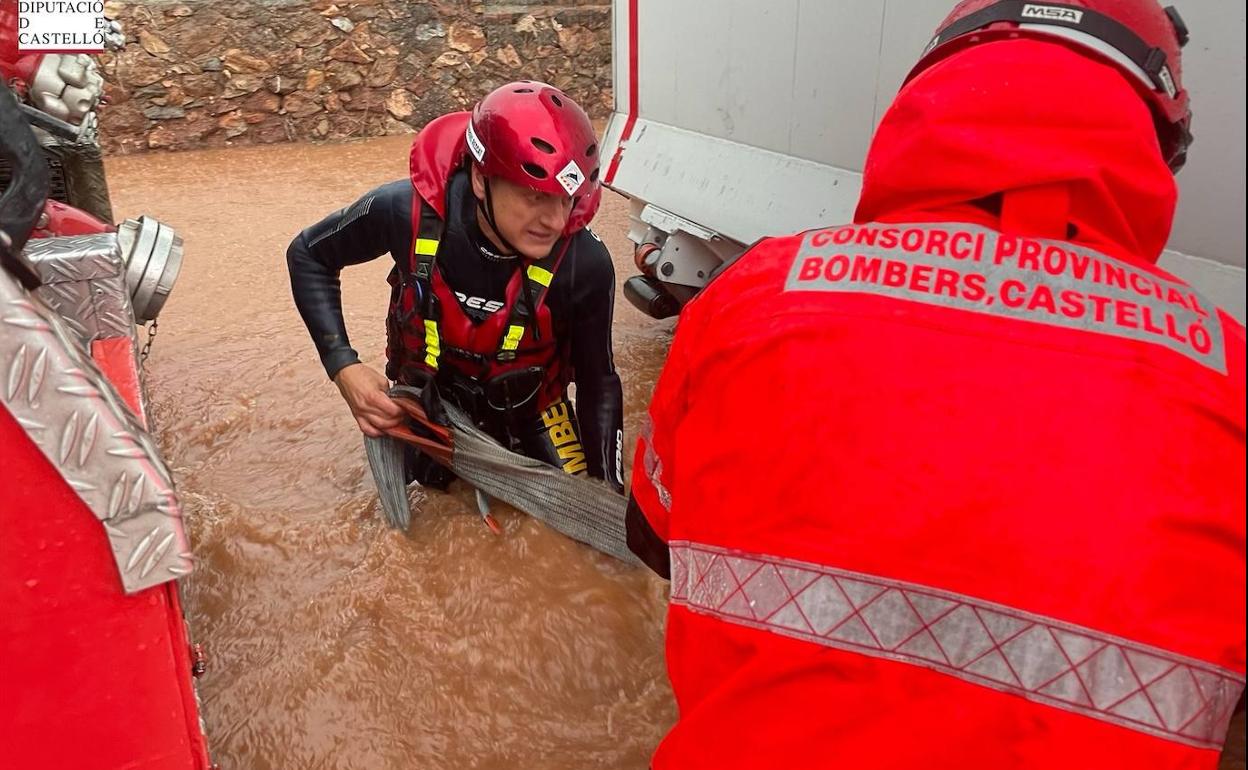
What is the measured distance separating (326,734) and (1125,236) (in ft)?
7.14

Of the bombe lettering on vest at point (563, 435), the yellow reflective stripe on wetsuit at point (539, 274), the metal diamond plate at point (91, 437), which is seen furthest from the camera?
the bombe lettering on vest at point (563, 435)

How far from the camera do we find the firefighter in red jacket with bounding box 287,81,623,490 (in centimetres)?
261

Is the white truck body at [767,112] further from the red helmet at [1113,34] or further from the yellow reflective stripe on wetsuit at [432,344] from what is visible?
the yellow reflective stripe on wetsuit at [432,344]

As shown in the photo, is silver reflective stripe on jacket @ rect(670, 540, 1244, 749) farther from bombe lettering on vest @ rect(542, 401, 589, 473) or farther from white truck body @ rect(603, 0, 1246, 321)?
bombe lettering on vest @ rect(542, 401, 589, 473)

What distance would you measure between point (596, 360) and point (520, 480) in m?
0.46

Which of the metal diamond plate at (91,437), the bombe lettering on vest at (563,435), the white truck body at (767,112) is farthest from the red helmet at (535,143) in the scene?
the metal diamond plate at (91,437)

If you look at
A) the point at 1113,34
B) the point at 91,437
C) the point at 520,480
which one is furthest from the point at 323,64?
the point at 1113,34

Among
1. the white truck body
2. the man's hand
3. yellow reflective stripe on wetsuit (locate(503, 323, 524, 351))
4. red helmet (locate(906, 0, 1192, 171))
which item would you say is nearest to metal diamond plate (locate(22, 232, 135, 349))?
the man's hand

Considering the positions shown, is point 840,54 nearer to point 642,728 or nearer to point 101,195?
point 642,728

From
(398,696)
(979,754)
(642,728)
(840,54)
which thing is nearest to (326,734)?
(398,696)

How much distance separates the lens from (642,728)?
245 cm

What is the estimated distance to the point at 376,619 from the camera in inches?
109

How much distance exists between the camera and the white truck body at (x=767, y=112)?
5.61 feet

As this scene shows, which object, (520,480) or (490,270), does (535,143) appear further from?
(520,480)
